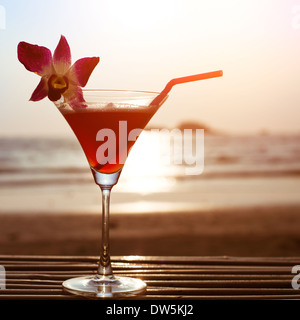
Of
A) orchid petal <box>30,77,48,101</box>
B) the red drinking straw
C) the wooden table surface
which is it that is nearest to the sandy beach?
the wooden table surface

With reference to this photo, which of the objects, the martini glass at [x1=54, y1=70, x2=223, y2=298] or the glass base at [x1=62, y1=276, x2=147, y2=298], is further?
the martini glass at [x1=54, y1=70, x2=223, y2=298]

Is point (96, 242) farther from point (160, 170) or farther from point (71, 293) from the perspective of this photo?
point (160, 170)

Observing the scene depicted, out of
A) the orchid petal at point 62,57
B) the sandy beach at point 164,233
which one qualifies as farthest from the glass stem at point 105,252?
the sandy beach at point 164,233

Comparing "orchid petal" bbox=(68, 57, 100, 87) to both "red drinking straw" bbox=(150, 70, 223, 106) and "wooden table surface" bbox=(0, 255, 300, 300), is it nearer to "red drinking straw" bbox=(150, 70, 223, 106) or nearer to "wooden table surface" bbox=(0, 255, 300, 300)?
"red drinking straw" bbox=(150, 70, 223, 106)

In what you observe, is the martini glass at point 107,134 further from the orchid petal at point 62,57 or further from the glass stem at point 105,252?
the orchid petal at point 62,57

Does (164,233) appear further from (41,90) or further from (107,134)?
(41,90)

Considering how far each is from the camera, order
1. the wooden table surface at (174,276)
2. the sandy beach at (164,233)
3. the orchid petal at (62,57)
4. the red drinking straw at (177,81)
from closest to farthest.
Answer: the wooden table surface at (174,276) < the orchid petal at (62,57) < the red drinking straw at (177,81) < the sandy beach at (164,233)

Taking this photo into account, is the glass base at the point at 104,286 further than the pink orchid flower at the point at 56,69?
No
